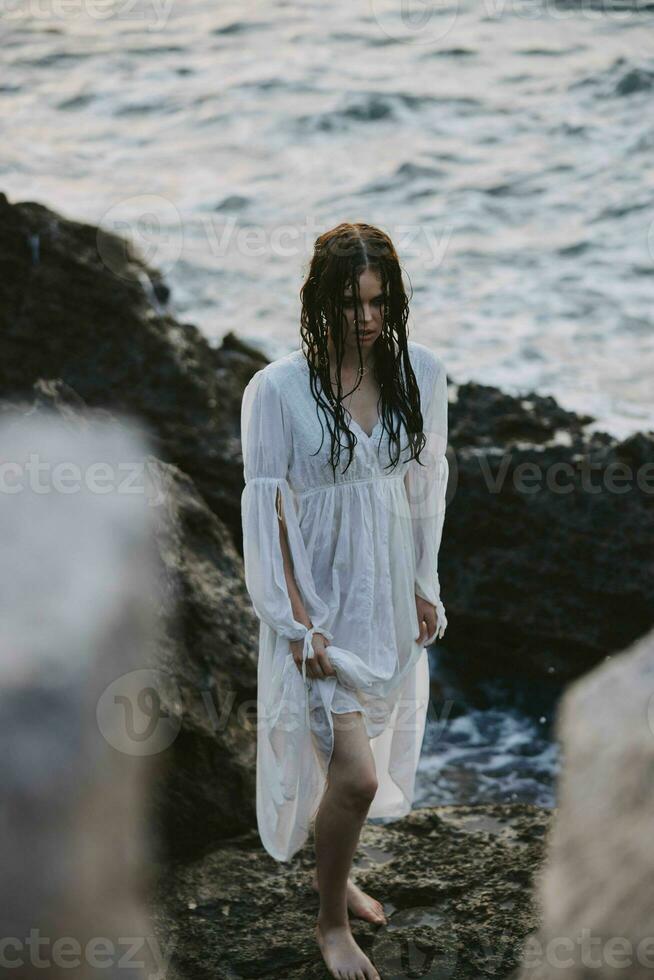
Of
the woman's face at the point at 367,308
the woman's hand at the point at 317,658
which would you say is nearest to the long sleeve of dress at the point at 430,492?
the woman's face at the point at 367,308

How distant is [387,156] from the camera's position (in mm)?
13266

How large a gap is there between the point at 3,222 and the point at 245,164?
814 cm

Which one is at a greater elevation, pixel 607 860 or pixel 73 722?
pixel 607 860

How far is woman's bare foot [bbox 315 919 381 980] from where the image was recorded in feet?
9.48

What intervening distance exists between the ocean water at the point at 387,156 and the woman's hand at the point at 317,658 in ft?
17.6

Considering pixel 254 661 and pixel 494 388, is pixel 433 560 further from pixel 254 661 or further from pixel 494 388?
pixel 494 388

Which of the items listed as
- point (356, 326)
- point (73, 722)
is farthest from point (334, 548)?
point (73, 722)

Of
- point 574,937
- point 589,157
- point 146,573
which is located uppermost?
point 574,937

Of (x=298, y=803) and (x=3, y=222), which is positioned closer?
(x=298, y=803)

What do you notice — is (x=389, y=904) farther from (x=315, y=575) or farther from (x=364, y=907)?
(x=315, y=575)

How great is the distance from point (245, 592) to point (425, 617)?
93 cm

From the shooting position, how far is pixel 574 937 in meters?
1.36

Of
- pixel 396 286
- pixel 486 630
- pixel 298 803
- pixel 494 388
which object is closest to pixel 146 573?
pixel 298 803

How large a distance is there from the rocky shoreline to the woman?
0.88ft
